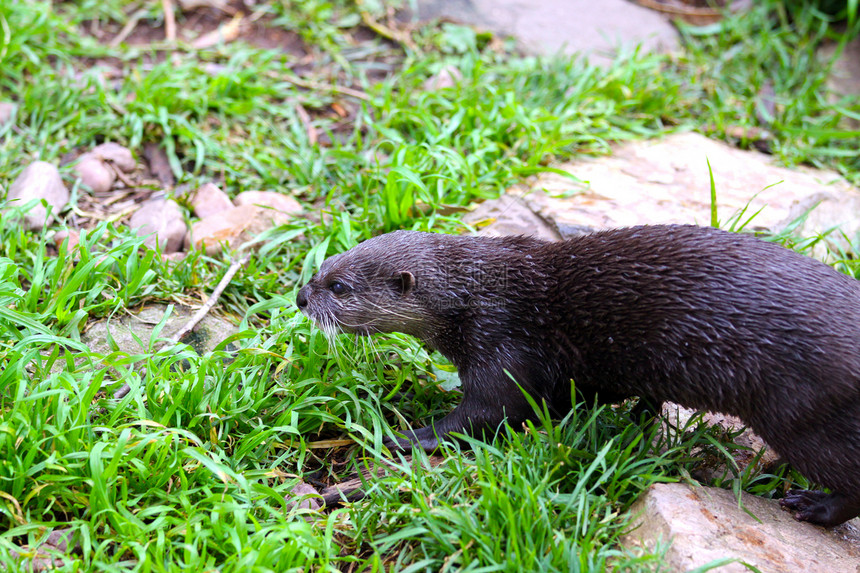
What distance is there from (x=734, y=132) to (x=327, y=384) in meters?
3.57

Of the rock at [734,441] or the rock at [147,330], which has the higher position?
the rock at [734,441]

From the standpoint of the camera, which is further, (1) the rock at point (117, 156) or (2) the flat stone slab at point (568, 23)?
(2) the flat stone slab at point (568, 23)

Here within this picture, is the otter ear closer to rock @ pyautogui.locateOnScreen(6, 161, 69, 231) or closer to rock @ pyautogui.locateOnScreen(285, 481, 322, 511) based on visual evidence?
rock @ pyautogui.locateOnScreen(285, 481, 322, 511)

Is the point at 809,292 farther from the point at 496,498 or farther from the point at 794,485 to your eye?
the point at 496,498

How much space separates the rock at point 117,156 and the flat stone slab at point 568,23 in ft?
9.06

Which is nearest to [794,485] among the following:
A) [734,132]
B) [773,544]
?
[773,544]

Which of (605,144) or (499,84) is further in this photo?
(499,84)

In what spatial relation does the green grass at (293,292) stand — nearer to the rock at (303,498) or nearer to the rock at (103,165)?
the rock at (303,498)

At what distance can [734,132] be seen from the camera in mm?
5172

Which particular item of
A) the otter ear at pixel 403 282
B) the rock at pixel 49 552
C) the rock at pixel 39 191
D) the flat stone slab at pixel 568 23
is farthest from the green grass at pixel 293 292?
the otter ear at pixel 403 282

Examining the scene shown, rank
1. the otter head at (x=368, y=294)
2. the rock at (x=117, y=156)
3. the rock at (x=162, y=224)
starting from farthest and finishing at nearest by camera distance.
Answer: the rock at (x=117, y=156) < the rock at (x=162, y=224) < the otter head at (x=368, y=294)

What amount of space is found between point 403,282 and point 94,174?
2.40 metres

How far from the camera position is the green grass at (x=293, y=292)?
2.42 meters

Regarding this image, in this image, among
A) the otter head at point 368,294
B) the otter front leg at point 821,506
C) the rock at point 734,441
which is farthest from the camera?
the otter head at point 368,294
